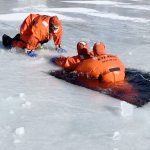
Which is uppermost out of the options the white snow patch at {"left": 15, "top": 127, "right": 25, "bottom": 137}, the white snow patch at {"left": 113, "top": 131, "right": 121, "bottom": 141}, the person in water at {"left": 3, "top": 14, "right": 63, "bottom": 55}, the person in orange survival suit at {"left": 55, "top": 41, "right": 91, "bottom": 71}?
the person in water at {"left": 3, "top": 14, "right": 63, "bottom": 55}

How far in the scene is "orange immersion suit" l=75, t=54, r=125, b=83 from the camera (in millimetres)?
6539

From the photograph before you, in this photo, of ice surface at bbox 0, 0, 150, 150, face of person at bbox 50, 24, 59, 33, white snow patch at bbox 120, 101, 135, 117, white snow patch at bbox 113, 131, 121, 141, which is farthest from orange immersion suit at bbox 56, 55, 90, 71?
white snow patch at bbox 113, 131, 121, 141

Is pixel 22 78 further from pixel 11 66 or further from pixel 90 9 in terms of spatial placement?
pixel 90 9

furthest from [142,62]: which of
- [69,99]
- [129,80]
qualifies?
[69,99]

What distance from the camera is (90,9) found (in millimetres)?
15867

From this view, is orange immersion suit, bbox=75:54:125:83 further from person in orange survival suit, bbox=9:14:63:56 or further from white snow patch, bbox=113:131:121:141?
white snow patch, bbox=113:131:121:141

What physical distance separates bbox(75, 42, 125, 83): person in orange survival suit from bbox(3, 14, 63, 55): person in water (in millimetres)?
1267

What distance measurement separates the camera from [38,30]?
785cm

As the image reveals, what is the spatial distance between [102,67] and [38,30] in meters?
1.78

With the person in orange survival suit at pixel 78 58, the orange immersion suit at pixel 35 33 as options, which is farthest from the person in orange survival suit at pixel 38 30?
the person in orange survival suit at pixel 78 58

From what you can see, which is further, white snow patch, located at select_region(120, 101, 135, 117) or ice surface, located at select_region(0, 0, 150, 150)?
Result: white snow patch, located at select_region(120, 101, 135, 117)

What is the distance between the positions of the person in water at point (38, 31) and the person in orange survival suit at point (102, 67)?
1267mm

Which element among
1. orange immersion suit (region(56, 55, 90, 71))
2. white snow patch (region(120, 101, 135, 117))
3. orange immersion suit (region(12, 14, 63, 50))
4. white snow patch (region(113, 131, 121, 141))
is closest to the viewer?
white snow patch (region(113, 131, 121, 141))

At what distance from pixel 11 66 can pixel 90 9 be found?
8.96m
